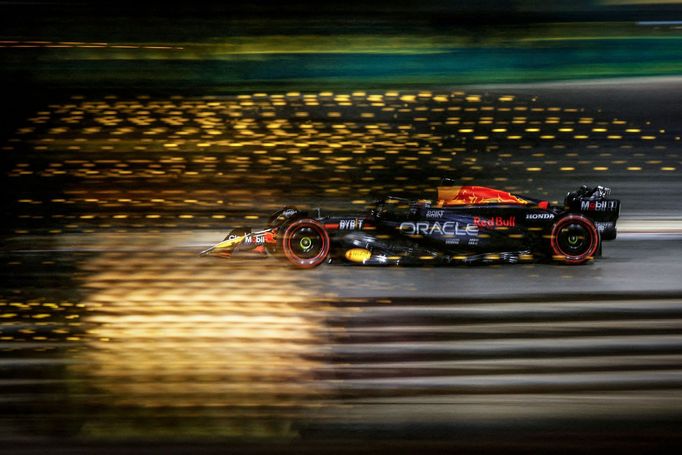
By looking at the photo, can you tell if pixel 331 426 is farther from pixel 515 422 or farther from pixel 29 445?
pixel 29 445

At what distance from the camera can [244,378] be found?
3816mm

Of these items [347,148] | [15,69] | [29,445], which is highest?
[15,69]

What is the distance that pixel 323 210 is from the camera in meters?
8.11

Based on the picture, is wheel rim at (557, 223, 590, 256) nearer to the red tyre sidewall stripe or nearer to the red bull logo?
the red bull logo

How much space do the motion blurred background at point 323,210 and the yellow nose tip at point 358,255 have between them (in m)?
0.21

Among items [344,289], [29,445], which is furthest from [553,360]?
[29,445]

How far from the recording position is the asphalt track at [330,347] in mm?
3162

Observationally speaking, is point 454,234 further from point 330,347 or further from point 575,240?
point 330,347

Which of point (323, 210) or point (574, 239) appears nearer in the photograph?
point (574, 239)

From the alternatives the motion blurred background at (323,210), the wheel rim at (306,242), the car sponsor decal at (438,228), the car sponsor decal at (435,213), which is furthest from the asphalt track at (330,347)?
the car sponsor decal at (435,213)

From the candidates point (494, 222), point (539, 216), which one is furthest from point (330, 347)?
point (539, 216)

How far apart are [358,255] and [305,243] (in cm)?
36

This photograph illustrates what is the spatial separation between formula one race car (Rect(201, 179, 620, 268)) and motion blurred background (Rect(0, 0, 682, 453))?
0.45 ft

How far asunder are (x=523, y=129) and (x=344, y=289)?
5.35 metres
